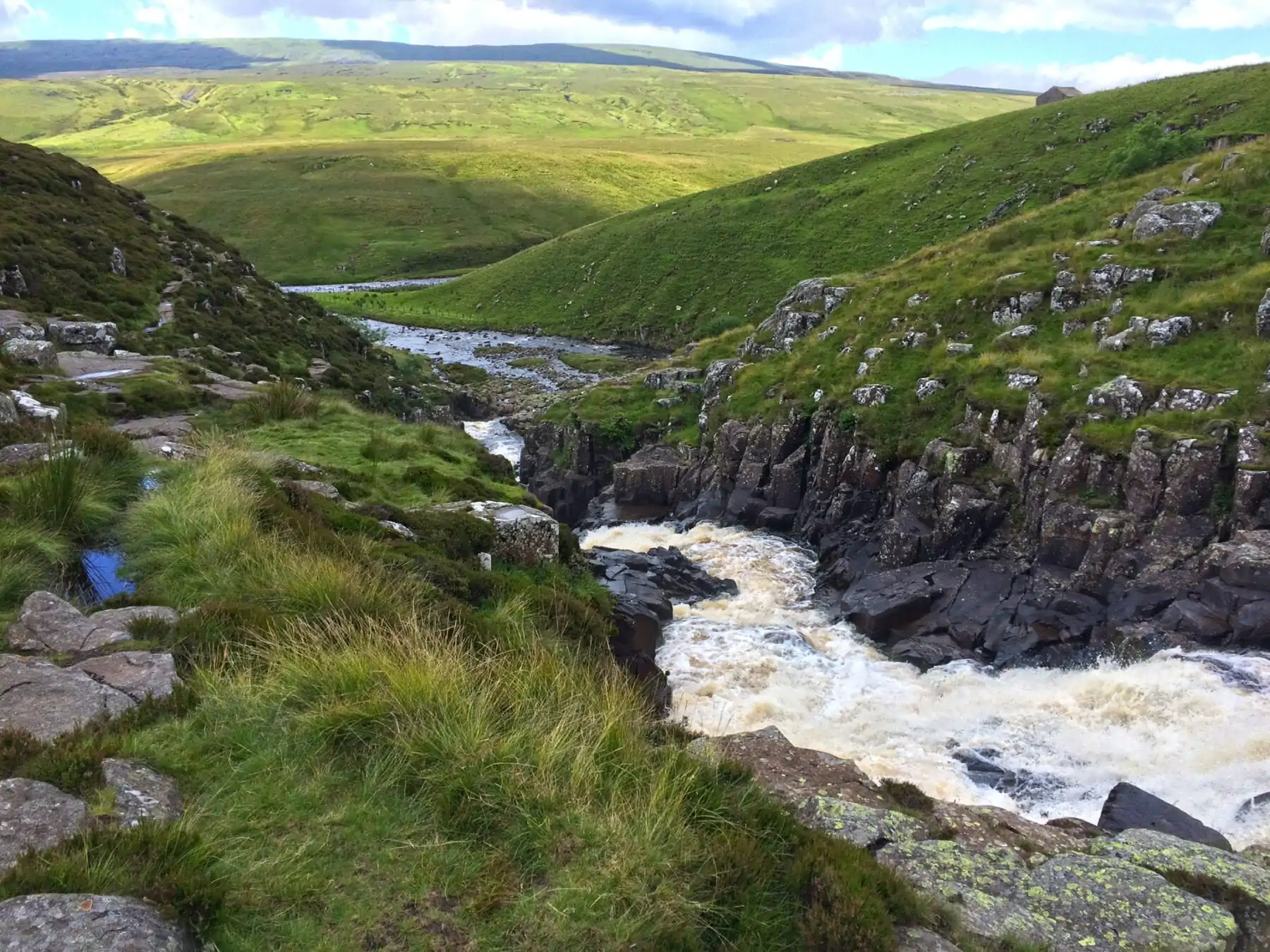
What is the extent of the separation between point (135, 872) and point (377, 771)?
171 centimetres

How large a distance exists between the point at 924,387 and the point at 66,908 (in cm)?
2928

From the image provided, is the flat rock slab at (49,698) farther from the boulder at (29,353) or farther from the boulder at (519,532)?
the boulder at (29,353)

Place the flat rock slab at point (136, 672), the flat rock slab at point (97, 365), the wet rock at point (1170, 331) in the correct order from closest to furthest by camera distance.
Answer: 1. the flat rock slab at point (136, 672)
2. the flat rock slab at point (97, 365)
3. the wet rock at point (1170, 331)

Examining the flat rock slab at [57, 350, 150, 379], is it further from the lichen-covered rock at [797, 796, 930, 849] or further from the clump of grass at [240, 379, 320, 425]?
the lichen-covered rock at [797, 796, 930, 849]

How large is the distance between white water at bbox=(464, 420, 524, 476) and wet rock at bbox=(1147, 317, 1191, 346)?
102 ft

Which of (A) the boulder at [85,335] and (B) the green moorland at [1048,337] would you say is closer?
(B) the green moorland at [1048,337]

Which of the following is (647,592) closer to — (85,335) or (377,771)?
(377,771)

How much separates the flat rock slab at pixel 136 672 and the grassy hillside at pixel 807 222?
2598 inches

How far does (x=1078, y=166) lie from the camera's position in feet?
238

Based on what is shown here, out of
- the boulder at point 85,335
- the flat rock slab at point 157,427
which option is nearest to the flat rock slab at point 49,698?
the flat rock slab at point 157,427

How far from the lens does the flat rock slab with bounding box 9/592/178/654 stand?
26.1 ft

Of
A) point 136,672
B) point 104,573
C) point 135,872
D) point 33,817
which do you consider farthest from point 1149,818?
point 104,573

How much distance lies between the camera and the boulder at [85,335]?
2661 cm

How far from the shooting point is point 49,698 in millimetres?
7039
